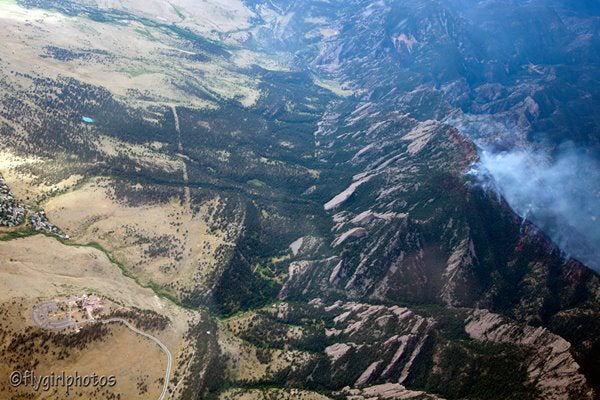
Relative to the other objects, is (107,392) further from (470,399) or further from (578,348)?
(578,348)

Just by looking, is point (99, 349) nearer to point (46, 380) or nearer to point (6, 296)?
point (46, 380)

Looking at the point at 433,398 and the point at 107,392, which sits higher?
the point at 433,398

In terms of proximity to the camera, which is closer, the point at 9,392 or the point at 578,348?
the point at 9,392

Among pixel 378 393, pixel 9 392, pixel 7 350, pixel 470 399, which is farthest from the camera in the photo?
pixel 378 393

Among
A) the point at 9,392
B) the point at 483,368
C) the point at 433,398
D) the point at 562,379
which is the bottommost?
the point at 9,392

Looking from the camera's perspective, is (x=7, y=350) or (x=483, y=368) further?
(x=483, y=368)

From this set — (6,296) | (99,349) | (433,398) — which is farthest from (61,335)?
(433,398)

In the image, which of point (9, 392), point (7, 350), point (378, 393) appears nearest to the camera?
point (9, 392)

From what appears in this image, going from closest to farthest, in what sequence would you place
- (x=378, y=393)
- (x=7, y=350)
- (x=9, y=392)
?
(x=9, y=392) < (x=7, y=350) < (x=378, y=393)

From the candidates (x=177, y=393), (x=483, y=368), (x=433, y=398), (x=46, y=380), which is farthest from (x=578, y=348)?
(x=46, y=380)
